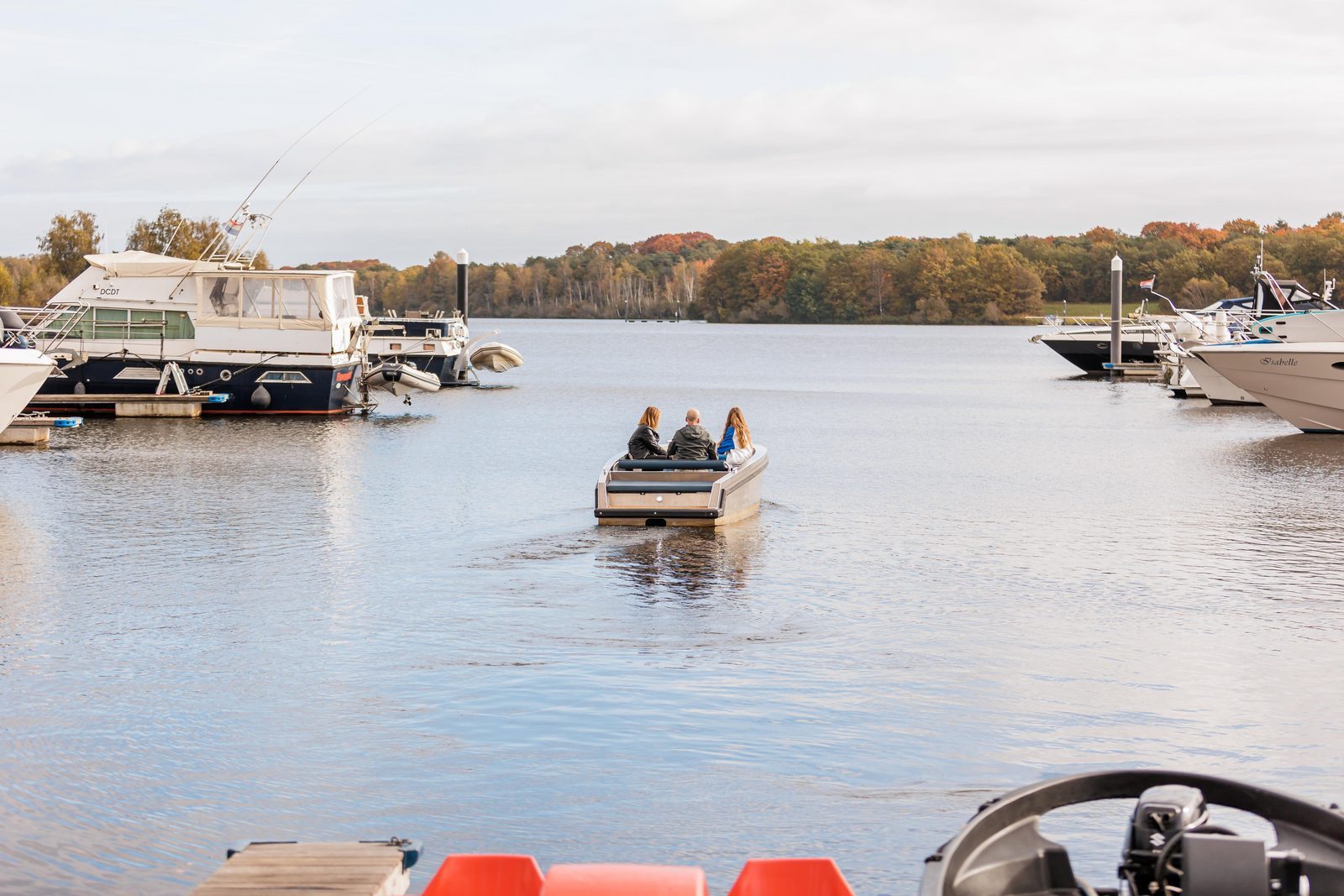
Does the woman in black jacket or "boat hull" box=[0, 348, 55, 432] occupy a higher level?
"boat hull" box=[0, 348, 55, 432]

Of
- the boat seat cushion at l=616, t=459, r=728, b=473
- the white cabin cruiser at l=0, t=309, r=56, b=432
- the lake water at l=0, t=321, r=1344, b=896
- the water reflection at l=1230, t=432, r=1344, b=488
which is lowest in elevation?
the lake water at l=0, t=321, r=1344, b=896

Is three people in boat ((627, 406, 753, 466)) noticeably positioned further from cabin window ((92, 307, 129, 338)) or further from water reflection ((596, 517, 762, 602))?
cabin window ((92, 307, 129, 338))

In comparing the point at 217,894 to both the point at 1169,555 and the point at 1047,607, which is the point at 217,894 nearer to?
the point at 1047,607

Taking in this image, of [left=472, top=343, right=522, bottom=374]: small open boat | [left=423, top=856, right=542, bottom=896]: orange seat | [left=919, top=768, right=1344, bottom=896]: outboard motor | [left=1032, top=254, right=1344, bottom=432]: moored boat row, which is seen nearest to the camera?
[left=919, top=768, right=1344, bottom=896]: outboard motor

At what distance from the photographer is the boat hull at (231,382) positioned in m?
37.9

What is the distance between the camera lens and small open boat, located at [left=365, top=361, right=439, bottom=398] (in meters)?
43.4

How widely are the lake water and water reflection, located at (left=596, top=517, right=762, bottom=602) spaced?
0.08 metres

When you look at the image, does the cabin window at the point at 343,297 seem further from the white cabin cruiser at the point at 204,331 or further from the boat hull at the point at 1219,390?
the boat hull at the point at 1219,390

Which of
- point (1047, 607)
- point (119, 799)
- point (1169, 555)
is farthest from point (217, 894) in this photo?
point (1169, 555)

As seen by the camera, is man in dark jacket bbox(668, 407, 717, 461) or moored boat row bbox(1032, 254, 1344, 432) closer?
man in dark jacket bbox(668, 407, 717, 461)

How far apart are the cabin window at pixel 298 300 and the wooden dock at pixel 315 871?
33.0 m

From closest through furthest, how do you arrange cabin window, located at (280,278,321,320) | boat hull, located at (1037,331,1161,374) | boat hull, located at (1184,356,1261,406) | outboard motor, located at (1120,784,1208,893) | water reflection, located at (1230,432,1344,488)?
outboard motor, located at (1120,784,1208,893) → water reflection, located at (1230,432,1344,488) → cabin window, located at (280,278,321,320) → boat hull, located at (1184,356,1261,406) → boat hull, located at (1037,331,1161,374)

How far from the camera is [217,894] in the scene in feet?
18.5

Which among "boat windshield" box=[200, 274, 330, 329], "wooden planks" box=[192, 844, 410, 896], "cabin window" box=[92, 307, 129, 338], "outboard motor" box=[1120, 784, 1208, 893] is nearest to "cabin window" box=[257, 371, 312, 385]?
"boat windshield" box=[200, 274, 330, 329]
